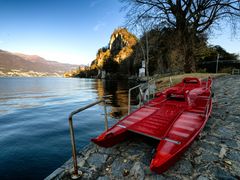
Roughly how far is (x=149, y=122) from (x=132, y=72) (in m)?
69.9

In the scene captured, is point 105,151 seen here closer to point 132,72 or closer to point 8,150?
point 8,150

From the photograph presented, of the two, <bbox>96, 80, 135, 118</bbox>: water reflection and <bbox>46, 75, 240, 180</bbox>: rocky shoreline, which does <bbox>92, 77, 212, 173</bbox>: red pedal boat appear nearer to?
<bbox>46, 75, 240, 180</bbox>: rocky shoreline

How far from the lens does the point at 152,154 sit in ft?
10.6

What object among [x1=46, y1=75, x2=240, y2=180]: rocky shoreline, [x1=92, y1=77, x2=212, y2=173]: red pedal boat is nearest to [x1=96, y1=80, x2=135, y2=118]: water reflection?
[x1=92, y1=77, x2=212, y2=173]: red pedal boat

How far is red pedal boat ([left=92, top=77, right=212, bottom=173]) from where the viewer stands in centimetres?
271

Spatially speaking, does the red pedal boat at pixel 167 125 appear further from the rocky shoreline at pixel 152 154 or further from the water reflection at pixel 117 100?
the water reflection at pixel 117 100

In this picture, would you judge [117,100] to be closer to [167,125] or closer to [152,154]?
[167,125]

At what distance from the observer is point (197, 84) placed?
7.41m

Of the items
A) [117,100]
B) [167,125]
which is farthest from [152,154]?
[117,100]

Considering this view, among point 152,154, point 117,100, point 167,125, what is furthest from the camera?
point 117,100

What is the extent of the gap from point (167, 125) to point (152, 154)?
825 mm

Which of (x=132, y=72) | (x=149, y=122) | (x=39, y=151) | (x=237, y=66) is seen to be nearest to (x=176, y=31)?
(x=237, y=66)

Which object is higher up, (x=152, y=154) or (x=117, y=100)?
(x=152, y=154)

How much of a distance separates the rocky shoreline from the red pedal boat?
0.89 feet
